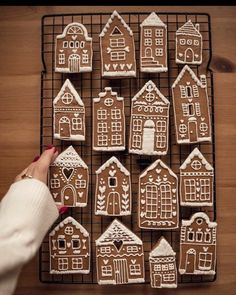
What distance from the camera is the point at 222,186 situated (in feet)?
3.32

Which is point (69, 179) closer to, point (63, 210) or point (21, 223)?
point (63, 210)

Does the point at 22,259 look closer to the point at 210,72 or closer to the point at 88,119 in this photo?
the point at 88,119

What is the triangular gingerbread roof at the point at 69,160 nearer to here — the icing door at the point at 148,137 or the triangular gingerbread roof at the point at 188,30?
the icing door at the point at 148,137

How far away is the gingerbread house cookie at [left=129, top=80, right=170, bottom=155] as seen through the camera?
966 mm

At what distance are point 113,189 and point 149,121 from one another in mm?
190

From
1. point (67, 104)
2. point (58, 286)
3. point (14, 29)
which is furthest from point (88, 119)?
point (58, 286)

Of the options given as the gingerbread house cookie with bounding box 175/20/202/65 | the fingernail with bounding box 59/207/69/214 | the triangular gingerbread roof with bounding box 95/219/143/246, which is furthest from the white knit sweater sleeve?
the gingerbread house cookie with bounding box 175/20/202/65

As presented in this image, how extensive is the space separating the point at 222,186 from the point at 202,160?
102mm

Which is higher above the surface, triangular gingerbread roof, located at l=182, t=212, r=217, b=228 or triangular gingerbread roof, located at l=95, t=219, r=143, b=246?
triangular gingerbread roof, located at l=182, t=212, r=217, b=228

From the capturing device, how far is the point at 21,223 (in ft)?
2.60

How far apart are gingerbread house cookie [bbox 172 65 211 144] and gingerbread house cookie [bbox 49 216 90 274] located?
13.1 inches

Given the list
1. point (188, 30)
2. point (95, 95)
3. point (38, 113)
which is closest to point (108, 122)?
point (95, 95)

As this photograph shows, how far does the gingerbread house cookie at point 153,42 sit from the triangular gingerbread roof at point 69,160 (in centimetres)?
27

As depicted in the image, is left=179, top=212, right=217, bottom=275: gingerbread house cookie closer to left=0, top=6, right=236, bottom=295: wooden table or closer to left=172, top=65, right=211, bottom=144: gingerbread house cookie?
left=0, top=6, right=236, bottom=295: wooden table
